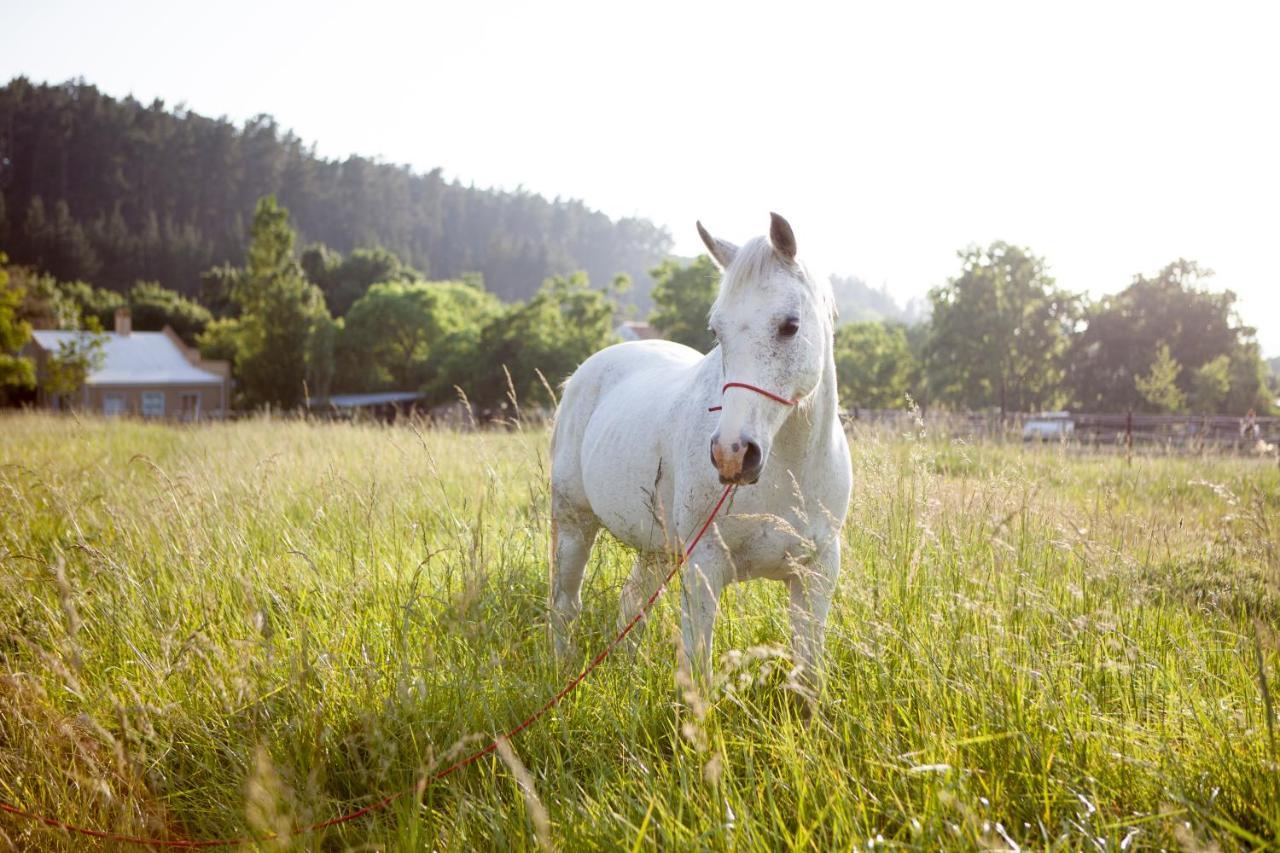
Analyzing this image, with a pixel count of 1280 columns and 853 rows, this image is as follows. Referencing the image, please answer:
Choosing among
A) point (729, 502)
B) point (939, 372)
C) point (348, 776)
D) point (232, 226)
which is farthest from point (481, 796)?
point (232, 226)

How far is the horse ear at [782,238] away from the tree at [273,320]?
44.9 m

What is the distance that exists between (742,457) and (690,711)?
2.69ft

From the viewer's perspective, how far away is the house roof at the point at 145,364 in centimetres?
4756

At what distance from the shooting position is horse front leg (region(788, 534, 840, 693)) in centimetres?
258

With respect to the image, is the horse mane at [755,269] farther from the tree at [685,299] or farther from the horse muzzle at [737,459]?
the tree at [685,299]

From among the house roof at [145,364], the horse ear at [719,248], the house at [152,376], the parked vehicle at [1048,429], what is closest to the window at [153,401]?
the house at [152,376]

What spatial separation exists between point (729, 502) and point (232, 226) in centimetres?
11345

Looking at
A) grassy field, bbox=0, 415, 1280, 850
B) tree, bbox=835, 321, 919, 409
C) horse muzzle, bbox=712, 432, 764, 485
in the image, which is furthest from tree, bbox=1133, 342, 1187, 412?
horse muzzle, bbox=712, 432, 764, 485

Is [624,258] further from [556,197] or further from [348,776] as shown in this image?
[348,776]

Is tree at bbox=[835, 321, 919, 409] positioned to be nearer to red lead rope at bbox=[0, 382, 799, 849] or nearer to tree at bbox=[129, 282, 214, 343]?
red lead rope at bbox=[0, 382, 799, 849]

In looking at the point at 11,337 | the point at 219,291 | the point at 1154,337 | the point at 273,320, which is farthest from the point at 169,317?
the point at 1154,337

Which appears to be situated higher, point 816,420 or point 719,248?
point 719,248

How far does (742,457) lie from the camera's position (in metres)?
2.24

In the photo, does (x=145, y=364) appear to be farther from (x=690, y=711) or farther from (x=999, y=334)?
(x=690, y=711)
